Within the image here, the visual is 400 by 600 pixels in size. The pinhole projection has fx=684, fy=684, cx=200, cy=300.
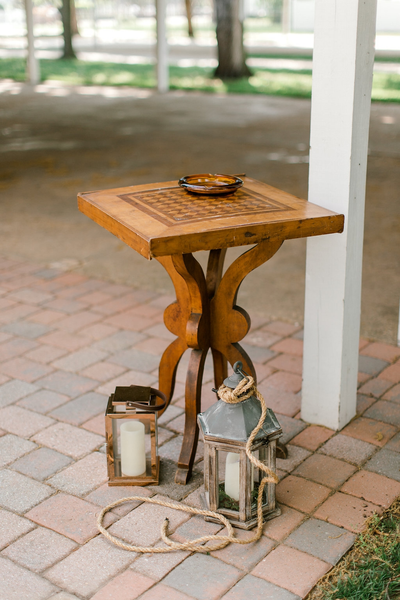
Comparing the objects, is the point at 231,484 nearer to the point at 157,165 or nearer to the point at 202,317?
the point at 202,317

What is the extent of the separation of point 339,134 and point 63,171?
16.9 feet

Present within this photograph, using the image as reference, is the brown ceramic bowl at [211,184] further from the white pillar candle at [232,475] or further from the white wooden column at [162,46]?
the white wooden column at [162,46]

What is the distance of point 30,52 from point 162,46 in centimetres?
341

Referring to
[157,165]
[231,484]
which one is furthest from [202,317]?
[157,165]

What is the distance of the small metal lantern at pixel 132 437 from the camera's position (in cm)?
226

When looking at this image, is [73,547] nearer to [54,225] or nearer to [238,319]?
A: [238,319]

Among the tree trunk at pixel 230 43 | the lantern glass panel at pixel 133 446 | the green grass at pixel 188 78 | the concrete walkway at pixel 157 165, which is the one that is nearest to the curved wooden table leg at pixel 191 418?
the lantern glass panel at pixel 133 446

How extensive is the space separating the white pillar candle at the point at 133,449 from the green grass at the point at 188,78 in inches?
433

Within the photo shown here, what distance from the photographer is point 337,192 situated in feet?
7.82

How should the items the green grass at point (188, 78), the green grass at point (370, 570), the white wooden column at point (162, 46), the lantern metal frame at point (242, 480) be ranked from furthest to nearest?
the green grass at point (188, 78)
the white wooden column at point (162, 46)
the lantern metal frame at point (242, 480)
the green grass at point (370, 570)

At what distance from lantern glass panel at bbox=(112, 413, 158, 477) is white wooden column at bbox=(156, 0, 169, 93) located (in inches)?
487

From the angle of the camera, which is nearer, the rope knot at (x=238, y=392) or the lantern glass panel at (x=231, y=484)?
the rope knot at (x=238, y=392)

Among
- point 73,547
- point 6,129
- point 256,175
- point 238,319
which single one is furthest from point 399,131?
point 73,547

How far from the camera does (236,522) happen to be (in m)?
2.11
